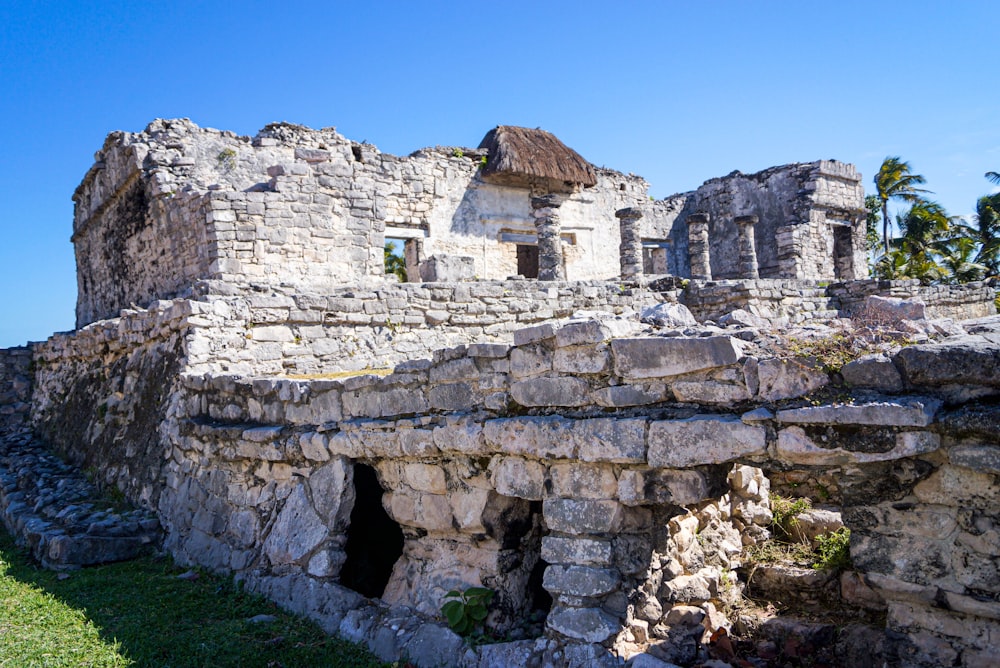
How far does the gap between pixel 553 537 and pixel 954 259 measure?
24217 millimetres

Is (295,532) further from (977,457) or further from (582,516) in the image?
(977,457)

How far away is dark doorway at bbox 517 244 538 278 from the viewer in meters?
20.4

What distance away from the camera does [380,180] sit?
14961 mm

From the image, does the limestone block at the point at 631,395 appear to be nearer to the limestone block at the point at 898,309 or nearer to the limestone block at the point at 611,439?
the limestone block at the point at 611,439

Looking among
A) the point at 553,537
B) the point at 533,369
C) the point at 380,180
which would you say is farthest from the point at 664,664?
the point at 380,180

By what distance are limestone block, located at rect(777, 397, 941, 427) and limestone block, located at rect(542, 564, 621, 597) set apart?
4.07 ft

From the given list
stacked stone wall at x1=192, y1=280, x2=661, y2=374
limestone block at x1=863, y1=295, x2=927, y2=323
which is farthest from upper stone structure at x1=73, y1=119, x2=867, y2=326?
limestone block at x1=863, y1=295, x2=927, y2=323

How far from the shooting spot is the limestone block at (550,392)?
13.0 ft

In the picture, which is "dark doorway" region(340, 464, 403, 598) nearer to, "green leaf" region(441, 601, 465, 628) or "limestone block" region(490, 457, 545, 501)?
"green leaf" region(441, 601, 465, 628)

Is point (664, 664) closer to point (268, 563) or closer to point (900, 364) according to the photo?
point (900, 364)

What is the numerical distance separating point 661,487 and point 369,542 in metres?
2.80

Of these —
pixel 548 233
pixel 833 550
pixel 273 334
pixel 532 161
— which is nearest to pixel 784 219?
pixel 532 161

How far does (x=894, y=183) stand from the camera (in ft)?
91.6

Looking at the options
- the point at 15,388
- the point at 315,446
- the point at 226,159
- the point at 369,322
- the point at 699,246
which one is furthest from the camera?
the point at 699,246
